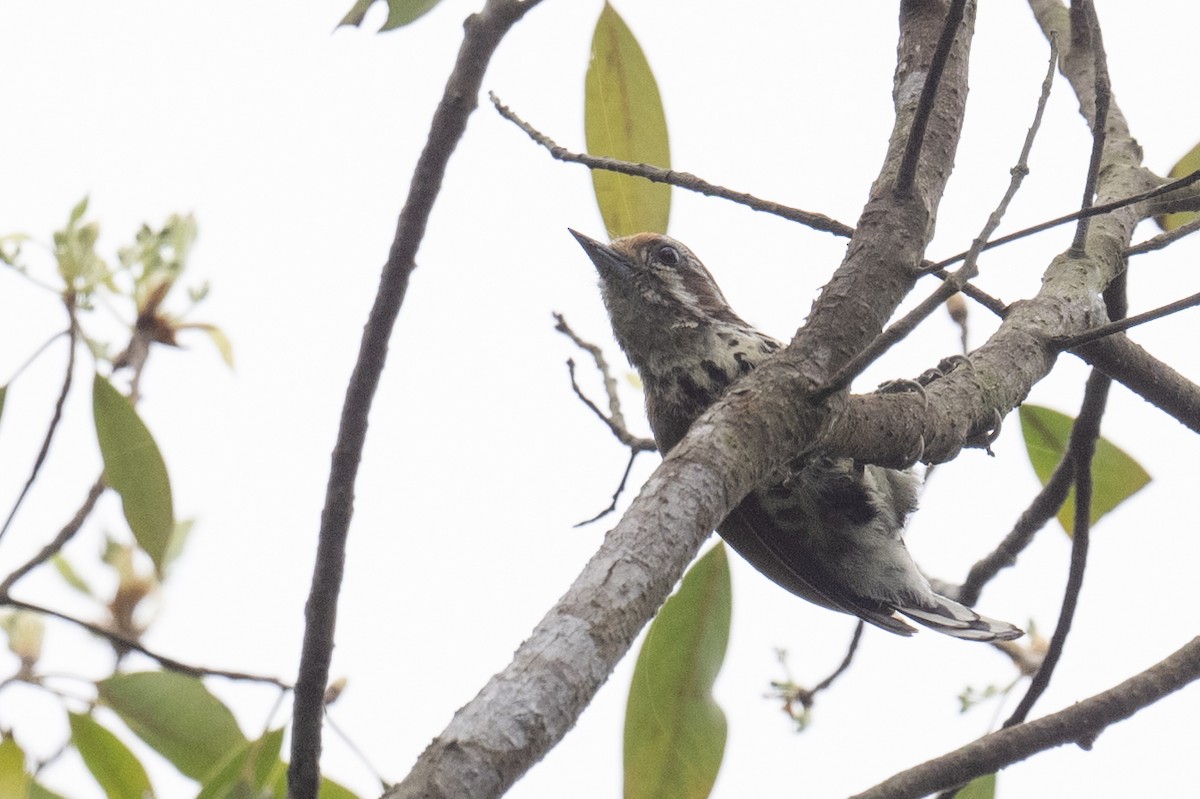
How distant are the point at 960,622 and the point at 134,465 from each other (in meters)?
2.21

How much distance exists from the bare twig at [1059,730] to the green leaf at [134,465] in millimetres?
1544

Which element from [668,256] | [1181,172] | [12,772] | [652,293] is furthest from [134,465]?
[1181,172]

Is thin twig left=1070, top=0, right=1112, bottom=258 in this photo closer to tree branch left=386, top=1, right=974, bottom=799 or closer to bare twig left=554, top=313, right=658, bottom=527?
tree branch left=386, top=1, right=974, bottom=799

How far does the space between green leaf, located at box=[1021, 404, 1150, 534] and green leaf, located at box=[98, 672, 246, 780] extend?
215 cm

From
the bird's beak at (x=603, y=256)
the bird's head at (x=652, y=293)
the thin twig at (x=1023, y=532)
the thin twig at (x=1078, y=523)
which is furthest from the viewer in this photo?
the bird's beak at (x=603, y=256)

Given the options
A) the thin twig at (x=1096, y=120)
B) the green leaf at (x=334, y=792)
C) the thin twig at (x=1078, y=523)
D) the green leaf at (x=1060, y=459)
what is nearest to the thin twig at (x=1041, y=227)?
the thin twig at (x=1096, y=120)

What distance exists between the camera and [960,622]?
139 inches

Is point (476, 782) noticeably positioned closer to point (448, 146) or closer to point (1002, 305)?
point (448, 146)

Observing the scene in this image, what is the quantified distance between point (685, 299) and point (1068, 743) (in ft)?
6.66

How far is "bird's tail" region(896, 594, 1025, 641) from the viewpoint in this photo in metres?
3.36

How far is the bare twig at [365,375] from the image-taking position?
66.2 inches

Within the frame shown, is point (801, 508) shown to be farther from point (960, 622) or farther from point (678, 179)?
point (678, 179)

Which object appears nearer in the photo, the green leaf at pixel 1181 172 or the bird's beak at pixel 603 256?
the green leaf at pixel 1181 172

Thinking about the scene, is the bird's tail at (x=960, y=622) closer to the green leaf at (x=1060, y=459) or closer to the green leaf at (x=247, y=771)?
the green leaf at (x=1060, y=459)
